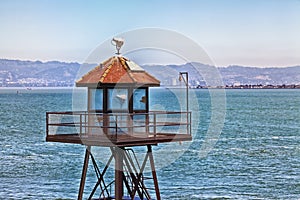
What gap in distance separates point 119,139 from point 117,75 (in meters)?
2.31

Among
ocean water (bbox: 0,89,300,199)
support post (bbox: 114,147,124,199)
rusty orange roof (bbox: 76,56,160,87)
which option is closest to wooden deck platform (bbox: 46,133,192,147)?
support post (bbox: 114,147,124,199)

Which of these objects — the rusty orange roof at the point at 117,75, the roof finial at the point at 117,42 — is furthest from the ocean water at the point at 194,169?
the roof finial at the point at 117,42

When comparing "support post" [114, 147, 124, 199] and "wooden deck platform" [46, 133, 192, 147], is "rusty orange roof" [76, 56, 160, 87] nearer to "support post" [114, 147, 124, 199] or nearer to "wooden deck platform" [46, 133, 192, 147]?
"wooden deck platform" [46, 133, 192, 147]

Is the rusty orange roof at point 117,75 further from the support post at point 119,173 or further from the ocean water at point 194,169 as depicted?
the ocean water at point 194,169

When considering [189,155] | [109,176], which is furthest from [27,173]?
[189,155]

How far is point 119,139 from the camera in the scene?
947 inches

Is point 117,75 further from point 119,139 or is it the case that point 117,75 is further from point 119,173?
point 119,173

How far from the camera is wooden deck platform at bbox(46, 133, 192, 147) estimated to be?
24.1 meters

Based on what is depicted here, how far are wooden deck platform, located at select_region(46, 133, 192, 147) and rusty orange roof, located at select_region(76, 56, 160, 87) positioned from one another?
1713 millimetres

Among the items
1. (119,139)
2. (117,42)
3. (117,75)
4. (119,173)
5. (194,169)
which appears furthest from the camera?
(194,169)

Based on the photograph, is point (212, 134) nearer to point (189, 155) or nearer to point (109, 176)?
point (189, 155)

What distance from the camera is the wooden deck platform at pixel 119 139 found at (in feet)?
79.1

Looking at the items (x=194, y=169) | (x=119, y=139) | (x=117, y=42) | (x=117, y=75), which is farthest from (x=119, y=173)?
(x=194, y=169)

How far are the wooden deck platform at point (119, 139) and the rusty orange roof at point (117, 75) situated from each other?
1.71m
